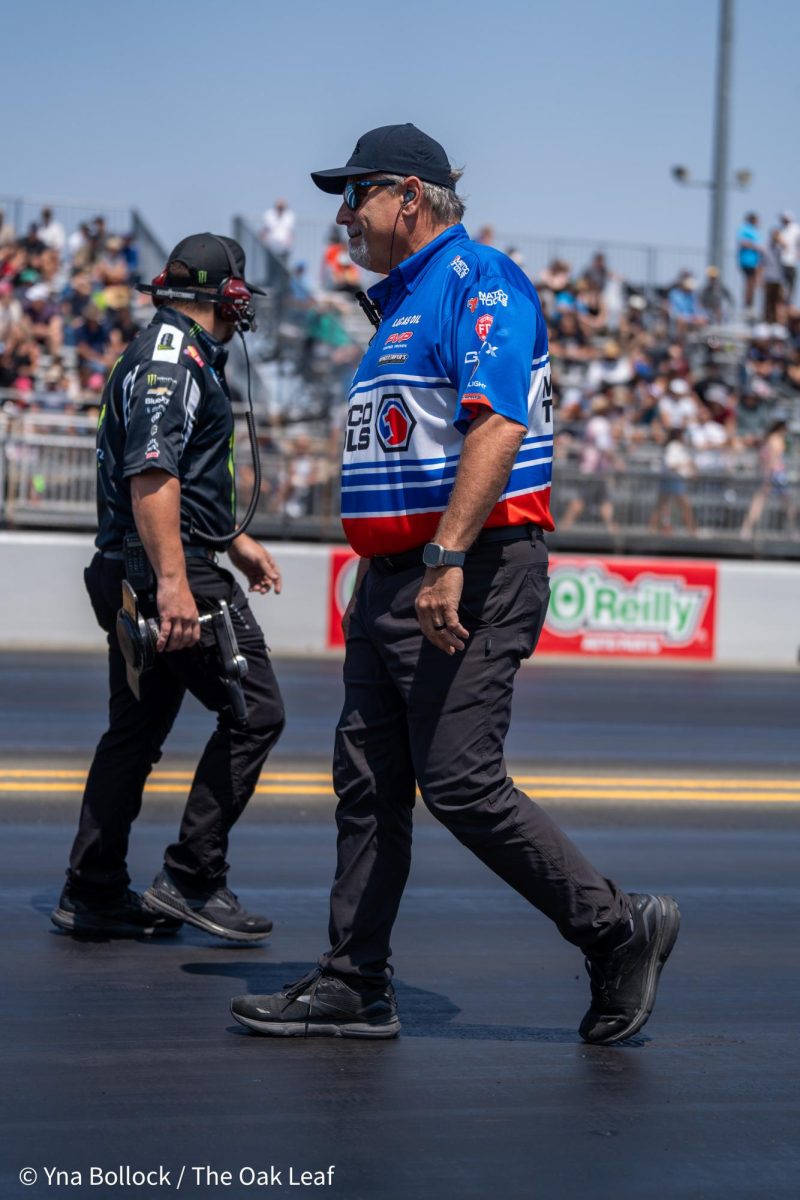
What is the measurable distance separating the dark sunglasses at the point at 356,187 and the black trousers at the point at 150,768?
131cm

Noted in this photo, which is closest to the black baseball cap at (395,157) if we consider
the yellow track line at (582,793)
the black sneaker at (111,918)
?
the black sneaker at (111,918)

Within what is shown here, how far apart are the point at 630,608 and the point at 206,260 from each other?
12.9m

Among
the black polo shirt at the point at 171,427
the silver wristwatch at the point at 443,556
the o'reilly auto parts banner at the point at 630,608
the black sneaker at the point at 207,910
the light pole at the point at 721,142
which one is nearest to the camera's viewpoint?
the silver wristwatch at the point at 443,556

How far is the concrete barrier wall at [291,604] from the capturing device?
639 inches

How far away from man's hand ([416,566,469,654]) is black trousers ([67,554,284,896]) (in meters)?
1.34

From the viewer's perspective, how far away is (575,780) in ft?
27.7

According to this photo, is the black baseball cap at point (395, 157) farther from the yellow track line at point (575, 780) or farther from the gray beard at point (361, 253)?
the yellow track line at point (575, 780)

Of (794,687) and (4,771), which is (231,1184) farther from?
(794,687)

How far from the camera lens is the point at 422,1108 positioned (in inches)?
141

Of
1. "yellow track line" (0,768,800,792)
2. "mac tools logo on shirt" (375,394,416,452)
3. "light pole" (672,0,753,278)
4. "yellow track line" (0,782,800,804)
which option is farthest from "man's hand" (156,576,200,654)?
"light pole" (672,0,753,278)

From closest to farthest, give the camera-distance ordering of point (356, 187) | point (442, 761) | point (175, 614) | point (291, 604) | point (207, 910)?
1. point (442, 761)
2. point (356, 187)
3. point (175, 614)
4. point (207, 910)
5. point (291, 604)

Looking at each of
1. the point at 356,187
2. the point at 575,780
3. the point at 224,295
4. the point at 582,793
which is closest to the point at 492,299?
the point at 356,187

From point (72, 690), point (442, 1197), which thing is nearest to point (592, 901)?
point (442, 1197)

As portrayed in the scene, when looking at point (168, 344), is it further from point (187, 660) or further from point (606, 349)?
point (606, 349)
